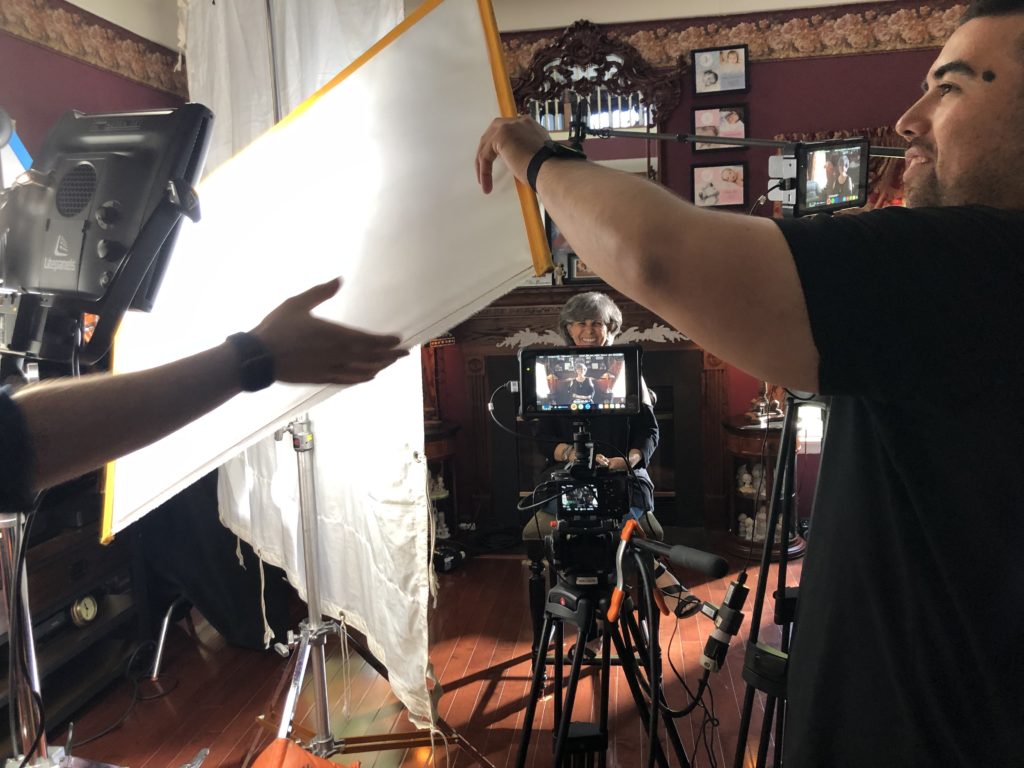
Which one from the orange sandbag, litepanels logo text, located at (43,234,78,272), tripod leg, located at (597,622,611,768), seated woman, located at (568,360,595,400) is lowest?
the orange sandbag

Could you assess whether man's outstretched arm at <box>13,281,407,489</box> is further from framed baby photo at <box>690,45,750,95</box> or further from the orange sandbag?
framed baby photo at <box>690,45,750,95</box>

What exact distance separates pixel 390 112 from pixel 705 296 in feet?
2.17

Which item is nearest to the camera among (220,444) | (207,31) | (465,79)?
(465,79)

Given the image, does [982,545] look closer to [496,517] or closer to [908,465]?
[908,465]

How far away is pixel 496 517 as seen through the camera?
4.00 m

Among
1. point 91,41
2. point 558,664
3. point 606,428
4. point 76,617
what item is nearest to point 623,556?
point 558,664

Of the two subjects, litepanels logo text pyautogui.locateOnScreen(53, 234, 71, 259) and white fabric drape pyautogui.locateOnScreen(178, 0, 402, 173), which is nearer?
litepanels logo text pyautogui.locateOnScreen(53, 234, 71, 259)

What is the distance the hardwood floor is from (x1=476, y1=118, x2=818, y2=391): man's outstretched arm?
1.78 metres

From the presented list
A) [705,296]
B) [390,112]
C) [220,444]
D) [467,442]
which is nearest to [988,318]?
[705,296]

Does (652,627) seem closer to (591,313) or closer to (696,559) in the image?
(696,559)

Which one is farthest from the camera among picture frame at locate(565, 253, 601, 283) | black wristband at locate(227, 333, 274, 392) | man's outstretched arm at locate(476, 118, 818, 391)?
picture frame at locate(565, 253, 601, 283)

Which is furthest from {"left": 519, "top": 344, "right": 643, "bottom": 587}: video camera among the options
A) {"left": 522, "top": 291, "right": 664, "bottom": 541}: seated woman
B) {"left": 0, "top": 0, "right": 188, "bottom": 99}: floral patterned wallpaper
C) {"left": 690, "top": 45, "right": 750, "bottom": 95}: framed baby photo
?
{"left": 690, "top": 45, "right": 750, "bottom": 95}: framed baby photo

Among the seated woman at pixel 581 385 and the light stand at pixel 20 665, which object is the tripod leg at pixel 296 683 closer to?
the light stand at pixel 20 665

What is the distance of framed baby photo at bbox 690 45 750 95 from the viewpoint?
11.5 feet
